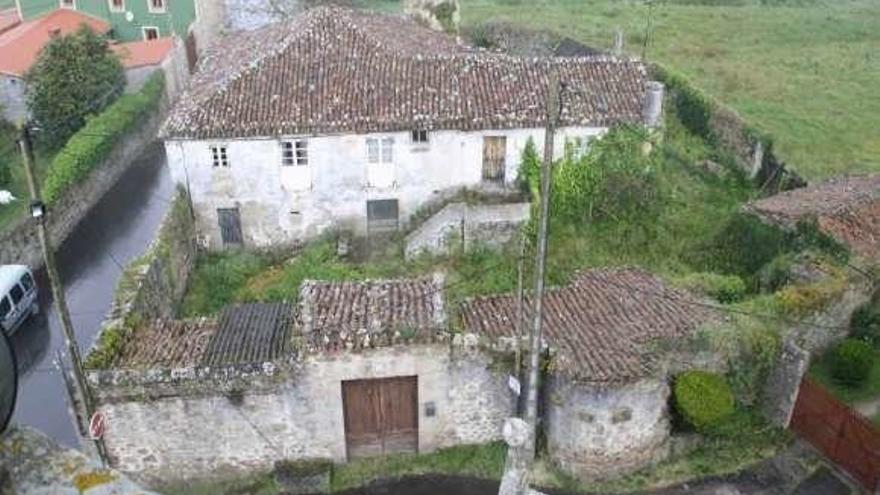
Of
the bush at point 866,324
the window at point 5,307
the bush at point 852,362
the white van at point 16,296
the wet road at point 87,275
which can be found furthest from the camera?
the white van at point 16,296

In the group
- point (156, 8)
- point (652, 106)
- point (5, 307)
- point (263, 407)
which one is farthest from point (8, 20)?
point (263, 407)

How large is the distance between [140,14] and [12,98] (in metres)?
10.3

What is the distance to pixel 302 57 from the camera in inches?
1140

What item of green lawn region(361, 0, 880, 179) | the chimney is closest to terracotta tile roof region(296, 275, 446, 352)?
the chimney

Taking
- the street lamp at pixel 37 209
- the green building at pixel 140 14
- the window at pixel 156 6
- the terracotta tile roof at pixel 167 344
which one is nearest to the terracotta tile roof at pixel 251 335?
the terracotta tile roof at pixel 167 344

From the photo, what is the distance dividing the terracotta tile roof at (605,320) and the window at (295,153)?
9641 millimetres

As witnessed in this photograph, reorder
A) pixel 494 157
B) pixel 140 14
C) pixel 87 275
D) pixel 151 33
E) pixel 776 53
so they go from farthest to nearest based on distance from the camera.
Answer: pixel 776 53 → pixel 151 33 → pixel 140 14 → pixel 87 275 → pixel 494 157

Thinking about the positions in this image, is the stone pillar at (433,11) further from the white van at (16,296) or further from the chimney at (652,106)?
the white van at (16,296)

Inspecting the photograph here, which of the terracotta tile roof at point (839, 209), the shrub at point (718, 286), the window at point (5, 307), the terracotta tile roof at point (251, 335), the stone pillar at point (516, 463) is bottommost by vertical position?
the window at point (5, 307)

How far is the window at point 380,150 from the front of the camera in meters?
27.5

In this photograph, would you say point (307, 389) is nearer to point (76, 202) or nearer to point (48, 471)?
point (48, 471)

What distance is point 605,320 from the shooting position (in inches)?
792

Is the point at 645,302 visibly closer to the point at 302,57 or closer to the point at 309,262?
the point at 309,262

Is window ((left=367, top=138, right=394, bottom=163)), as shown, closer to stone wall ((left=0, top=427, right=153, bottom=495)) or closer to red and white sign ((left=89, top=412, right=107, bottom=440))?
red and white sign ((left=89, top=412, right=107, bottom=440))
